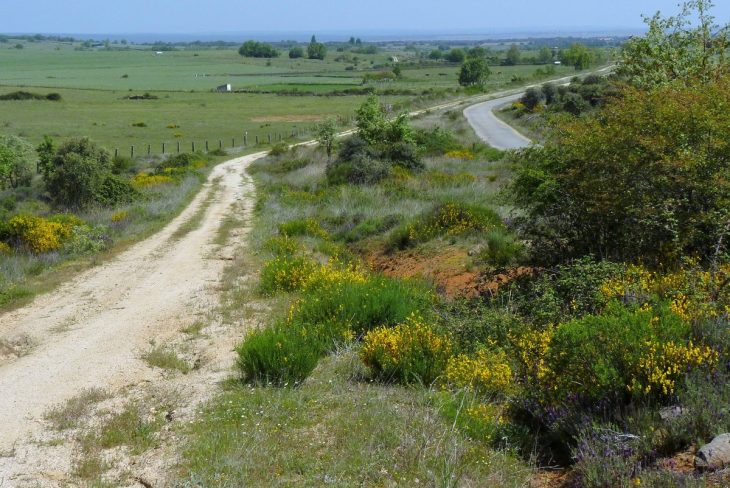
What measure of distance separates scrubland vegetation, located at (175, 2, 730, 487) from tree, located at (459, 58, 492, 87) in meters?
94.0

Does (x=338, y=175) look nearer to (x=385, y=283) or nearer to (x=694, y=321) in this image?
(x=385, y=283)

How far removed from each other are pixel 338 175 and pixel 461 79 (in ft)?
285

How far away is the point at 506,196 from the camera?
1118cm

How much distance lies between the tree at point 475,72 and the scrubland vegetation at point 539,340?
94021 millimetres

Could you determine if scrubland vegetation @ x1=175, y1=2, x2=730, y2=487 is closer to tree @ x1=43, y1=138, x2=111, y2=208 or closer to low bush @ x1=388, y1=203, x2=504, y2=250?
low bush @ x1=388, y1=203, x2=504, y2=250

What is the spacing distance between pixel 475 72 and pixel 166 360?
10231 centimetres

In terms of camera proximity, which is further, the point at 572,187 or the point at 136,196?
the point at 136,196

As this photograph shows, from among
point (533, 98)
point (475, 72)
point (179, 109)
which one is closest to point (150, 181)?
point (533, 98)

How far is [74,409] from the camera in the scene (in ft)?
23.0

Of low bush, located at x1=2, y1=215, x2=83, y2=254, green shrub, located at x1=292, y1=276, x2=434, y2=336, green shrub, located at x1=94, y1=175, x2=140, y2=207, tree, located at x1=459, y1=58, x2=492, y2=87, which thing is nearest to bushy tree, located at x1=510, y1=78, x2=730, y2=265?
green shrub, located at x1=292, y1=276, x2=434, y2=336

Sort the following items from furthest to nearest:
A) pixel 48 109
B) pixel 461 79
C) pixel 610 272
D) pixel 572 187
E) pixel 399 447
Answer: pixel 461 79
pixel 48 109
pixel 572 187
pixel 610 272
pixel 399 447

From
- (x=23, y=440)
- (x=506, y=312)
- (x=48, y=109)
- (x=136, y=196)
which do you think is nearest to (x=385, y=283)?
(x=506, y=312)

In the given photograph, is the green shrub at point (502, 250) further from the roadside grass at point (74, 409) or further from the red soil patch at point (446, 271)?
the roadside grass at point (74, 409)

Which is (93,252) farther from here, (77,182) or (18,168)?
(18,168)
